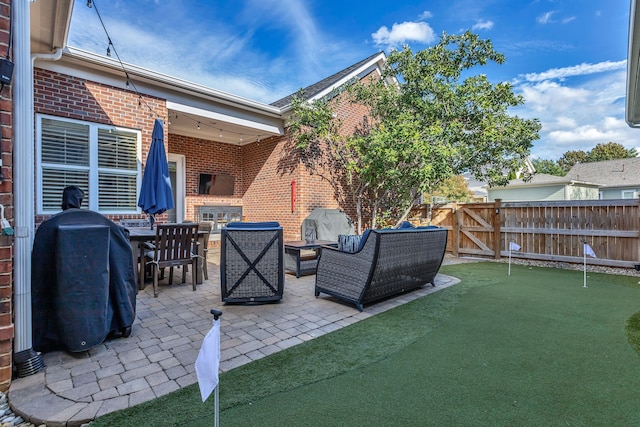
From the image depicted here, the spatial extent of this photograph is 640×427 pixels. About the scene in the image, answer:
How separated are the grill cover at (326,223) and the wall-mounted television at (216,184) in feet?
→ 10.9

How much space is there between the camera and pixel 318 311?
12.8 ft

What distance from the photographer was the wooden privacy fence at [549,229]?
20.7 ft

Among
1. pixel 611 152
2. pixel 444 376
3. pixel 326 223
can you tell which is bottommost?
pixel 444 376

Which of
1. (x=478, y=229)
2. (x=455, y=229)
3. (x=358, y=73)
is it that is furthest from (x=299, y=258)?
(x=358, y=73)

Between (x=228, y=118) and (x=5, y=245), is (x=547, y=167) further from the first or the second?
(x=5, y=245)

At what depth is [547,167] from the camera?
39031 millimetres

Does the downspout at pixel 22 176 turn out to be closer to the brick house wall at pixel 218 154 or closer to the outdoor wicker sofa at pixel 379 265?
the outdoor wicker sofa at pixel 379 265

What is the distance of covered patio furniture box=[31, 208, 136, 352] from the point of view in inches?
102

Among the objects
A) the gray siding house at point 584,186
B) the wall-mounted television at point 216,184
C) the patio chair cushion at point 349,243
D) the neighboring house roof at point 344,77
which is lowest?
the patio chair cushion at point 349,243

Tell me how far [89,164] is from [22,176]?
380cm

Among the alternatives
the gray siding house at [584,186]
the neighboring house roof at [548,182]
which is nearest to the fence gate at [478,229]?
the neighboring house roof at [548,182]

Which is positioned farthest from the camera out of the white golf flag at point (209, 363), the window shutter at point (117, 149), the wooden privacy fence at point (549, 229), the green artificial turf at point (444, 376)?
the wooden privacy fence at point (549, 229)

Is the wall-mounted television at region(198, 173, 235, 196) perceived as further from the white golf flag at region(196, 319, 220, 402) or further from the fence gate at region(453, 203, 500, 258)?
the white golf flag at region(196, 319, 220, 402)

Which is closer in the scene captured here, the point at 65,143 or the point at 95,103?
the point at 65,143
